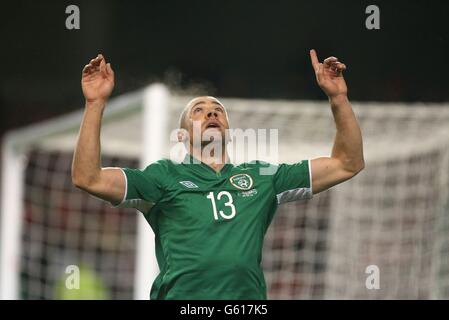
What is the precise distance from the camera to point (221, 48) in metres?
9.62

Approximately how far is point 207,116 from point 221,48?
633cm

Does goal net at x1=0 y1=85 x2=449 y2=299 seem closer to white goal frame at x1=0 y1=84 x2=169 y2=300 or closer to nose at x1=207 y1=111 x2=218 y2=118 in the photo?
white goal frame at x1=0 y1=84 x2=169 y2=300

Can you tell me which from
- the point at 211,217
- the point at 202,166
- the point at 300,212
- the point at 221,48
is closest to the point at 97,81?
the point at 202,166

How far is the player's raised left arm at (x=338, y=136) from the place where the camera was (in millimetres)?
3254

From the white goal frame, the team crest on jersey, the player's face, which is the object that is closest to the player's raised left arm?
the team crest on jersey

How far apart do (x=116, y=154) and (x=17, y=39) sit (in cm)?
367

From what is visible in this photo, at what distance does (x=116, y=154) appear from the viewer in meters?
6.50

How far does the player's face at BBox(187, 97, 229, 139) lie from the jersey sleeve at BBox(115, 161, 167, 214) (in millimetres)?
221

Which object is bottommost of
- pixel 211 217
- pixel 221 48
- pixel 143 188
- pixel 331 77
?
pixel 211 217

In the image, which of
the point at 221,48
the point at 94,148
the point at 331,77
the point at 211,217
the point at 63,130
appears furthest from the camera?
the point at 221,48

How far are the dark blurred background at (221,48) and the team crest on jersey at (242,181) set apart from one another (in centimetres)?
540

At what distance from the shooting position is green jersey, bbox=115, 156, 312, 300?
3.11 m

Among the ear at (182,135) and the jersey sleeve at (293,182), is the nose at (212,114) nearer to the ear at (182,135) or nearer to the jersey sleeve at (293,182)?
the ear at (182,135)

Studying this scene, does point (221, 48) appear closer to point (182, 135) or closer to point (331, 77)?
point (182, 135)
